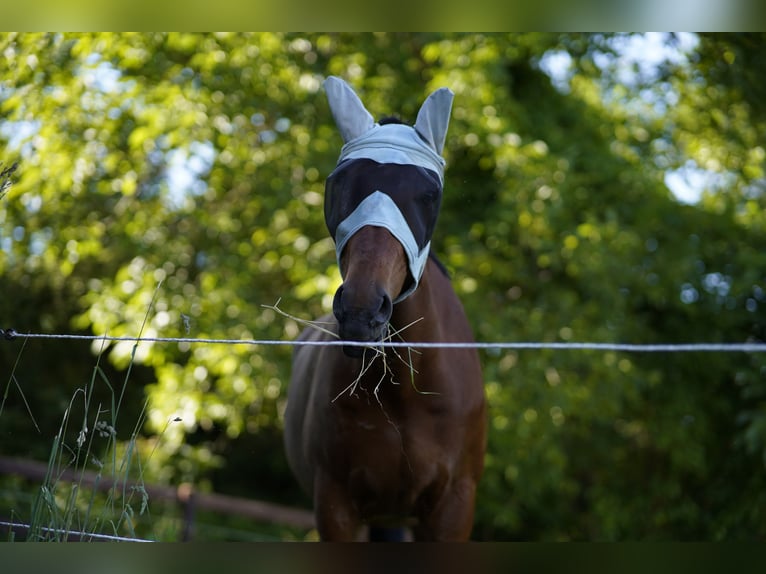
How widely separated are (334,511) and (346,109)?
4.84ft

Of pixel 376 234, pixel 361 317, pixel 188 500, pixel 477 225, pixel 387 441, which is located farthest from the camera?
pixel 188 500

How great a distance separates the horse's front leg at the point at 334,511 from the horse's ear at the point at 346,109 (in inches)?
50.0

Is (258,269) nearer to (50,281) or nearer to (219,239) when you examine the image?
(219,239)

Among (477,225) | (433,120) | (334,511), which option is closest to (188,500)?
(477,225)

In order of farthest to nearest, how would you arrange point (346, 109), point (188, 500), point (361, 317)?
1. point (188, 500)
2. point (346, 109)
3. point (361, 317)

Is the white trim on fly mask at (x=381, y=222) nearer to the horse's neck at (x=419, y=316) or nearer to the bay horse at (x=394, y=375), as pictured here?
the bay horse at (x=394, y=375)

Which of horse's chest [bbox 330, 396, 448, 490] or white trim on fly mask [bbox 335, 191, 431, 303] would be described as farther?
horse's chest [bbox 330, 396, 448, 490]

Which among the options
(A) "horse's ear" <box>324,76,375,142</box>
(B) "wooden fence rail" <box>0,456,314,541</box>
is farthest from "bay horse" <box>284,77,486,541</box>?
(B) "wooden fence rail" <box>0,456,314,541</box>

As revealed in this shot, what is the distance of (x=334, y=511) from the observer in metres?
3.03

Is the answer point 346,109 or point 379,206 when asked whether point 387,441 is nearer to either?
point 379,206

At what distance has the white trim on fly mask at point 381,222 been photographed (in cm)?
249

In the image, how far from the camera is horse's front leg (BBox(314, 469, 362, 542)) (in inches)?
119

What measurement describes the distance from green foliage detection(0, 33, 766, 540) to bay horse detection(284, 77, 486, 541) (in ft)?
10.3

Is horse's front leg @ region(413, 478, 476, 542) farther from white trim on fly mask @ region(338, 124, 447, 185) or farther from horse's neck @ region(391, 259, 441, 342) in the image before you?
white trim on fly mask @ region(338, 124, 447, 185)
